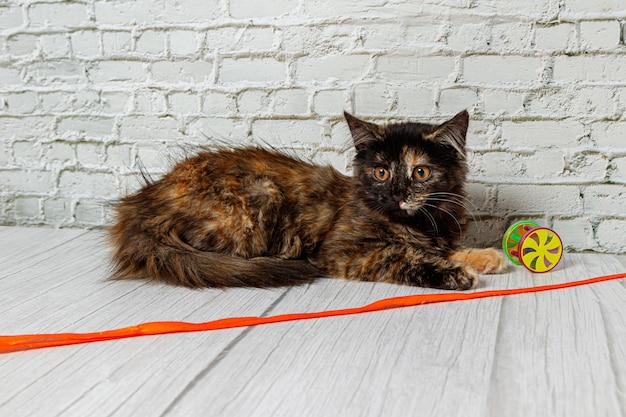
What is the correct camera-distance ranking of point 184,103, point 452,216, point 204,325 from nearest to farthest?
point 204,325
point 452,216
point 184,103

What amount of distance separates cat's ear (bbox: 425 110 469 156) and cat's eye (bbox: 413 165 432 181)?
0.11m

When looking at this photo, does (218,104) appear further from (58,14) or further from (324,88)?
(58,14)

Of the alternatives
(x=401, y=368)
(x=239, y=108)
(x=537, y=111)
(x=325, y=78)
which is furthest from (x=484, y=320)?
(x=239, y=108)

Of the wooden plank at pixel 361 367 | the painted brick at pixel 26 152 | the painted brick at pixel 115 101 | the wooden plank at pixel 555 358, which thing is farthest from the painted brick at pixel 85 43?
the wooden plank at pixel 555 358

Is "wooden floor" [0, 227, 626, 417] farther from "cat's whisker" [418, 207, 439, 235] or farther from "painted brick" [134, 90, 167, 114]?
"painted brick" [134, 90, 167, 114]

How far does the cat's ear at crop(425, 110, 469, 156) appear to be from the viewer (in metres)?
2.20

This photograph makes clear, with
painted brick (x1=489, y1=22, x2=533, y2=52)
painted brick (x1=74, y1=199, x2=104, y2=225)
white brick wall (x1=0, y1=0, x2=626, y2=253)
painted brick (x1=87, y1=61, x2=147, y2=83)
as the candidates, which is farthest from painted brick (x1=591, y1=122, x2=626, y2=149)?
painted brick (x1=74, y1=199, x2=104, y2=225)

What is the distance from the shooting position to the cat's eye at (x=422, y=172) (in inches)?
87.4

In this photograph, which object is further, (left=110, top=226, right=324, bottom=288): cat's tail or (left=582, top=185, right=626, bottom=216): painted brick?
(left=582, top=185, right=626, bottom=216): painted brick

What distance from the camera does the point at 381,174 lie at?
2266 mm

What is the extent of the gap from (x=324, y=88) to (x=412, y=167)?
0.71m

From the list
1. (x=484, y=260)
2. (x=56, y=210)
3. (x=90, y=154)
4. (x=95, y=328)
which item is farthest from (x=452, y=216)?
(x=56, y=210)

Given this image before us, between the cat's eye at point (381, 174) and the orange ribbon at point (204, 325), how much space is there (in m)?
0.48

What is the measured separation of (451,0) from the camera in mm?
2568
